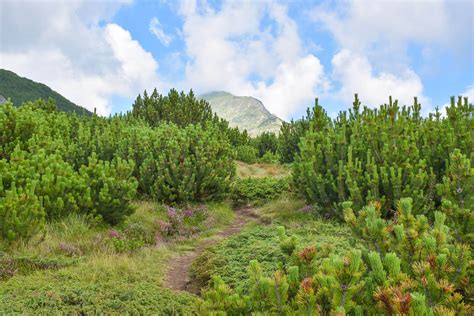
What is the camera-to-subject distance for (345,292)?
2.48 m

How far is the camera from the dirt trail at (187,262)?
6984 mm

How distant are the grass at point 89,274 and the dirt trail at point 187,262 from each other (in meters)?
0.18

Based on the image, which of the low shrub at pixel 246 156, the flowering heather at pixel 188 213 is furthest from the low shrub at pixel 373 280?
the low shrub at pixel 246 156

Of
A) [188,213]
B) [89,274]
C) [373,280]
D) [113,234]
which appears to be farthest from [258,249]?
[373,280]

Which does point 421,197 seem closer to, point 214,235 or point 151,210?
point 214,235

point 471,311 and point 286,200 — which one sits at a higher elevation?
point 286,200

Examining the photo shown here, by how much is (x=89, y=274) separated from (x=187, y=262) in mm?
2526

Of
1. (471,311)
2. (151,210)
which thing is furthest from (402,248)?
(151,210)

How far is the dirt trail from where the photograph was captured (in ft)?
22.9

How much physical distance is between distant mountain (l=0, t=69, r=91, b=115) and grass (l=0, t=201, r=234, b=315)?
72616 mm

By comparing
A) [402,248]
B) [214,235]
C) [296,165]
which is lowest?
[214,235]

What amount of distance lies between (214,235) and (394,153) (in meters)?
5.03

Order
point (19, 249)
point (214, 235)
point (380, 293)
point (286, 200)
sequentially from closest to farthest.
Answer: point (380, 293), point (19, 249), point (214, 235), point (286, 200)

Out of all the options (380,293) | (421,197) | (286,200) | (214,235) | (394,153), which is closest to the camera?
(380,293)
